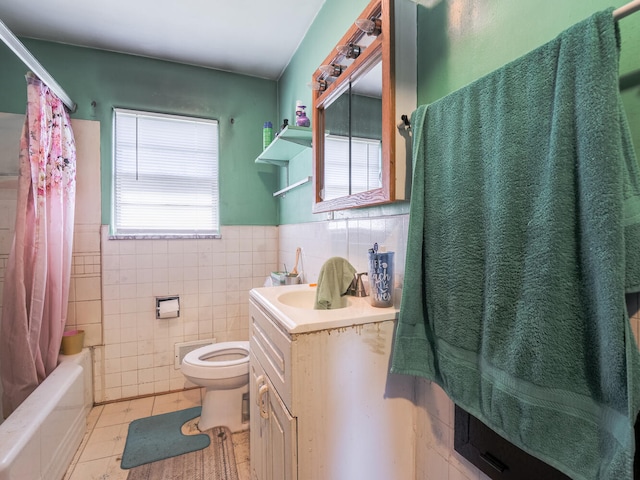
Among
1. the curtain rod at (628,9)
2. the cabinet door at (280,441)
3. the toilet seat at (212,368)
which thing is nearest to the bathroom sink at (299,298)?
the cabinet door at (280,441)

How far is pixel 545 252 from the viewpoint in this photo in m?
0.60

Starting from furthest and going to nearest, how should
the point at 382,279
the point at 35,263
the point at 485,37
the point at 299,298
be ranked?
1. the point at 35,263
2. the point at 299,298
3. the point at 382,279
4. the point at 485,37

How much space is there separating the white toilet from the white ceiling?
6.79ft

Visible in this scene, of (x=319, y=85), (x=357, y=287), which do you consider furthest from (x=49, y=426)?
(x=319, y=85)

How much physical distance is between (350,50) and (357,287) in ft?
3.17

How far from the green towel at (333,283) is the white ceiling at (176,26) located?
5.07 ft

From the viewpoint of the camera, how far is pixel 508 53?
2.69 feet

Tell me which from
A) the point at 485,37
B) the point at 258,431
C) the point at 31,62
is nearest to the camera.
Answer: the point at 485,37

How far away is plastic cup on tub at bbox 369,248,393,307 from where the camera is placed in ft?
3.61

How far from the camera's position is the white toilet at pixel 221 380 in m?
1.83

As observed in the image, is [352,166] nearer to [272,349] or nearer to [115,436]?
[272,349]

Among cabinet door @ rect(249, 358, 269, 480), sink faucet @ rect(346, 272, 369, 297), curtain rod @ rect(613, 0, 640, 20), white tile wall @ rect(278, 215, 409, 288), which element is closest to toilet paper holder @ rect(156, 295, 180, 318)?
white tile wall @ rect(278, 215, 409, 288)

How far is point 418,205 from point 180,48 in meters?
2.23

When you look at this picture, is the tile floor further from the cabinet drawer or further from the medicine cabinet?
the medicine cabinet
